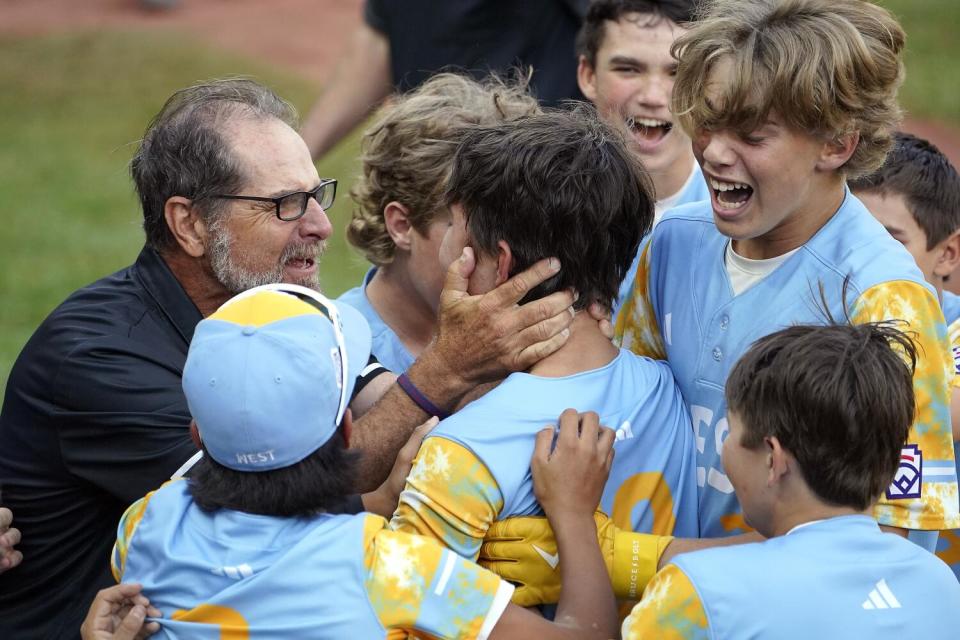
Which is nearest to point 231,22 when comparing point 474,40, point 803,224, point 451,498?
point 474,40

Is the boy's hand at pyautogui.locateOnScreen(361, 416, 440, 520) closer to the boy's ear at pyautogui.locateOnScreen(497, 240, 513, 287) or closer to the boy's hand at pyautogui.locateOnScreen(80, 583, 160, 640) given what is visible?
the boy's ear at pyautogui.locateOnScreen(497, 240, 513, 287)

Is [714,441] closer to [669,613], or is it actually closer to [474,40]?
[669,613]

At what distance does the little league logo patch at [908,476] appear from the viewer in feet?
9.05

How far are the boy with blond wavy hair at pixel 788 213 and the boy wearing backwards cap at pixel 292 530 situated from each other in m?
0.25

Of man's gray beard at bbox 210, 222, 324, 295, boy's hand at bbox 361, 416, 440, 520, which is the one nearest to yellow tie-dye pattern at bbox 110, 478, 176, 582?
boy's hand at bbox 361, 416, 440, 520

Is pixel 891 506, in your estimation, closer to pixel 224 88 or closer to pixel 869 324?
pixel 869 324

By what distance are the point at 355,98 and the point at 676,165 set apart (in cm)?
192

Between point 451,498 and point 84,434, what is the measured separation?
1154 millimetres

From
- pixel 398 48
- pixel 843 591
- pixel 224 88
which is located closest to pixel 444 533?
pixel 843 591

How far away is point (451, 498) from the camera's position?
8.64 feet

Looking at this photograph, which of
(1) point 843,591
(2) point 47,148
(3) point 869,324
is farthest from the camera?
(2) point 47,148

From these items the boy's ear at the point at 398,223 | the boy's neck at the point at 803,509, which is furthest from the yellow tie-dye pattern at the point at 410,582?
the boy's ear at the point at 398,223

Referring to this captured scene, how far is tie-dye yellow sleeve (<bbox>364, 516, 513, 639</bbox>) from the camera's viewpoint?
2475 millimetres

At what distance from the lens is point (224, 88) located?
12.9 ft
